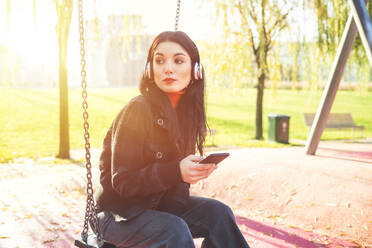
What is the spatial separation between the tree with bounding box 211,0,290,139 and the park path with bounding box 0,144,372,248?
5899 mm

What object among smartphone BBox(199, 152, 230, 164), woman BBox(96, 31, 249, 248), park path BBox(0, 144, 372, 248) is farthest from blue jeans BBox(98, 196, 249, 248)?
park path BBox(0, 144, 372, 248)

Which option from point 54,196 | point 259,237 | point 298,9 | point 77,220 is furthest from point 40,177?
point 298,9

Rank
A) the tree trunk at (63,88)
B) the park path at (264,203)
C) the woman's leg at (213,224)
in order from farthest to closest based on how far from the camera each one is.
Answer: the tree trunk at (63,88), the park path at (264,203), the woman's leg at (213,224)

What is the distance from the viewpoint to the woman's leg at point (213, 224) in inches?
89.3

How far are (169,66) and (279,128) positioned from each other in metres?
10.2

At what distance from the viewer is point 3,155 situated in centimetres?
972

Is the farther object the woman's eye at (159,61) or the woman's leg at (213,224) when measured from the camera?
the woman's eye at (159,61)

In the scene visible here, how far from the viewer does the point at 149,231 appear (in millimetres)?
2061

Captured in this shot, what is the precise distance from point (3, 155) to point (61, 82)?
8.51 feet

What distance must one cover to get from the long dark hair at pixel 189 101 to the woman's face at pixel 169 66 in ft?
0.12

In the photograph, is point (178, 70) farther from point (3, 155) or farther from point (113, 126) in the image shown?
point (3, 155)

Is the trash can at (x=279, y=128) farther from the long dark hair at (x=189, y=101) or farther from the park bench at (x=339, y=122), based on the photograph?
the long dark hair at (x=189, y=101)

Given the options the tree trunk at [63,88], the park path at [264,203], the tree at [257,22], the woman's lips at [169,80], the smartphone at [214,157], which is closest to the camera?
the smartphone at [214,157]

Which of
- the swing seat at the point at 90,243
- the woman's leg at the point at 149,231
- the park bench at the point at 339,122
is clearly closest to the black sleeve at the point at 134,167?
the woman's leg at the point at 149,231
